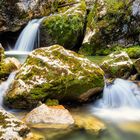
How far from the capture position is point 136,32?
14.7 metres

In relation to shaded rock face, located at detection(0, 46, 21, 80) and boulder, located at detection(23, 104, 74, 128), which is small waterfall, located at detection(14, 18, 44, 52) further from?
boulder, located at detection(23, 104, 74, 128)

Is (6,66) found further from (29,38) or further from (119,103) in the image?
(29,38)

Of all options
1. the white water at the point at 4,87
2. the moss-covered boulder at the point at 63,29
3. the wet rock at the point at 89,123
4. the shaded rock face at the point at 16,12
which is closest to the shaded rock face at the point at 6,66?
the white water at the point at 4,87

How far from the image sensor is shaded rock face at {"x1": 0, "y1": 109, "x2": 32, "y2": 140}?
507cm

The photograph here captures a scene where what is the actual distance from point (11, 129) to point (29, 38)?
30.8ft

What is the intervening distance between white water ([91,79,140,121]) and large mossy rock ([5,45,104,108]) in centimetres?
38

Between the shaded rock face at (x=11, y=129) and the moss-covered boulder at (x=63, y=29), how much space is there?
9.04 metres

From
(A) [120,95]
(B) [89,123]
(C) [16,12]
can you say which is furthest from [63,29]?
(B) [89,123]

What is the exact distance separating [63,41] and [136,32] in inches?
127

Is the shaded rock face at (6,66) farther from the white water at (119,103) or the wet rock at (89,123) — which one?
the wet rock at (89,123)

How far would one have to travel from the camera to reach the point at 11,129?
5.18 metres

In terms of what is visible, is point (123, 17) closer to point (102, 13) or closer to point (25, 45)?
point (102, 13)

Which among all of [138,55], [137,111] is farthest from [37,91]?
[138,55]

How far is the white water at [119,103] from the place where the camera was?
694 cm
